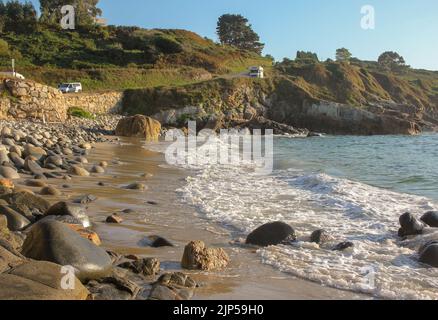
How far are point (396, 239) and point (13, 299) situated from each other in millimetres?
5660

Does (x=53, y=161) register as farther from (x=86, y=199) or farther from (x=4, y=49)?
(x=4, y=49)

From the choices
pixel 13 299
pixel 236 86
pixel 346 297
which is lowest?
pixel 346 297

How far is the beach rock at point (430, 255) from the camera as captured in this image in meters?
5.89

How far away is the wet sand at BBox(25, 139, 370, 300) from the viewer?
4.86 meters

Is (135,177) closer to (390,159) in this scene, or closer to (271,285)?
(271,285)

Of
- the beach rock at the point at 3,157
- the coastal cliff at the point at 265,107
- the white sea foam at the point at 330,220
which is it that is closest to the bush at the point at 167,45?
the coastal cliff at the point at 265,107

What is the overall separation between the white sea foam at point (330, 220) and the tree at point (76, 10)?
60.9 meters

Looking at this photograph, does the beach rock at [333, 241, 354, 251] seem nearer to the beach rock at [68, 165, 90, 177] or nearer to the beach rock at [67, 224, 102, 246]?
the beach rock at [67, 224, 102, 246]

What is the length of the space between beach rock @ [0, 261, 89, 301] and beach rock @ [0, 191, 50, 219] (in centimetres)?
294

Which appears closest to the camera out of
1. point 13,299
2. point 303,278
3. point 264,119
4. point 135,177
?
point 13,299

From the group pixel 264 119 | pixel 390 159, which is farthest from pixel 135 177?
pixel 264 119

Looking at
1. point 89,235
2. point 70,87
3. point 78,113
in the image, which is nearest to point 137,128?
point 78,113

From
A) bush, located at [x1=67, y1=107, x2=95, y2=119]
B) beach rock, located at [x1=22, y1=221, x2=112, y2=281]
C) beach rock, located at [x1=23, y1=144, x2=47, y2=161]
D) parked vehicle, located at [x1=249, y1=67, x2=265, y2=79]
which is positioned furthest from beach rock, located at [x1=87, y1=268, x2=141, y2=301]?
parked vehicle, located at [x1=249, y1=67, x2=265, y2=79]

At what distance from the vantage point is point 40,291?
3590 millimetres
